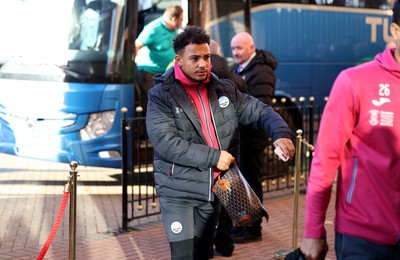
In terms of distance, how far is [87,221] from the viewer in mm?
9188

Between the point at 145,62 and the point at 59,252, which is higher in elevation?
the point at 145,62

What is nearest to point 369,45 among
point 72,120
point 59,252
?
point 72,120

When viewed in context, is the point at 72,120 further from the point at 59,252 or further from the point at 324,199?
the point at 324,199

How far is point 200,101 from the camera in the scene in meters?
5.09

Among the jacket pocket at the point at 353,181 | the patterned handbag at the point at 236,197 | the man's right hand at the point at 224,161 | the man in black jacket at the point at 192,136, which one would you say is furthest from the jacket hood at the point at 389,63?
the patterned handbag at the point at 236,197

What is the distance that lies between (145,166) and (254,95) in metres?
1.90

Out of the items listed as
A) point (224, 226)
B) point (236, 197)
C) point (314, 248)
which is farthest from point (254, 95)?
point (314, 248)

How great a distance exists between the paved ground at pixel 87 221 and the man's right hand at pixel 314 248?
13.4 feet

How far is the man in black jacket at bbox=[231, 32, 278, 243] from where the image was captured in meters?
8.17

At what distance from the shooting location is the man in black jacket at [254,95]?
8.17m

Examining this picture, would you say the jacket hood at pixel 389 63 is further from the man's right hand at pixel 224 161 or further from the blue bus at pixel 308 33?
the blue bus at pixel 308 33

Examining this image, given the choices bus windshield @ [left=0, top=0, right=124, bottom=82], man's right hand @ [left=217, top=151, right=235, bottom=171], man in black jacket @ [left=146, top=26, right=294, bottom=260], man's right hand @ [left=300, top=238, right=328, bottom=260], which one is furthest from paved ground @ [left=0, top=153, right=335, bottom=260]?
man's right hand @ [left=300, top=238, right=328, bottom=260]

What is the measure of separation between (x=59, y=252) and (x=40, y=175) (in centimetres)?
323

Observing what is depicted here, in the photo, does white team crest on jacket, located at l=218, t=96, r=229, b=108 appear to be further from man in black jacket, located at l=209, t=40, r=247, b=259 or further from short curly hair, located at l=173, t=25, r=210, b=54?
man in black jacket, located at l=209, t=40, r=247, b=259
